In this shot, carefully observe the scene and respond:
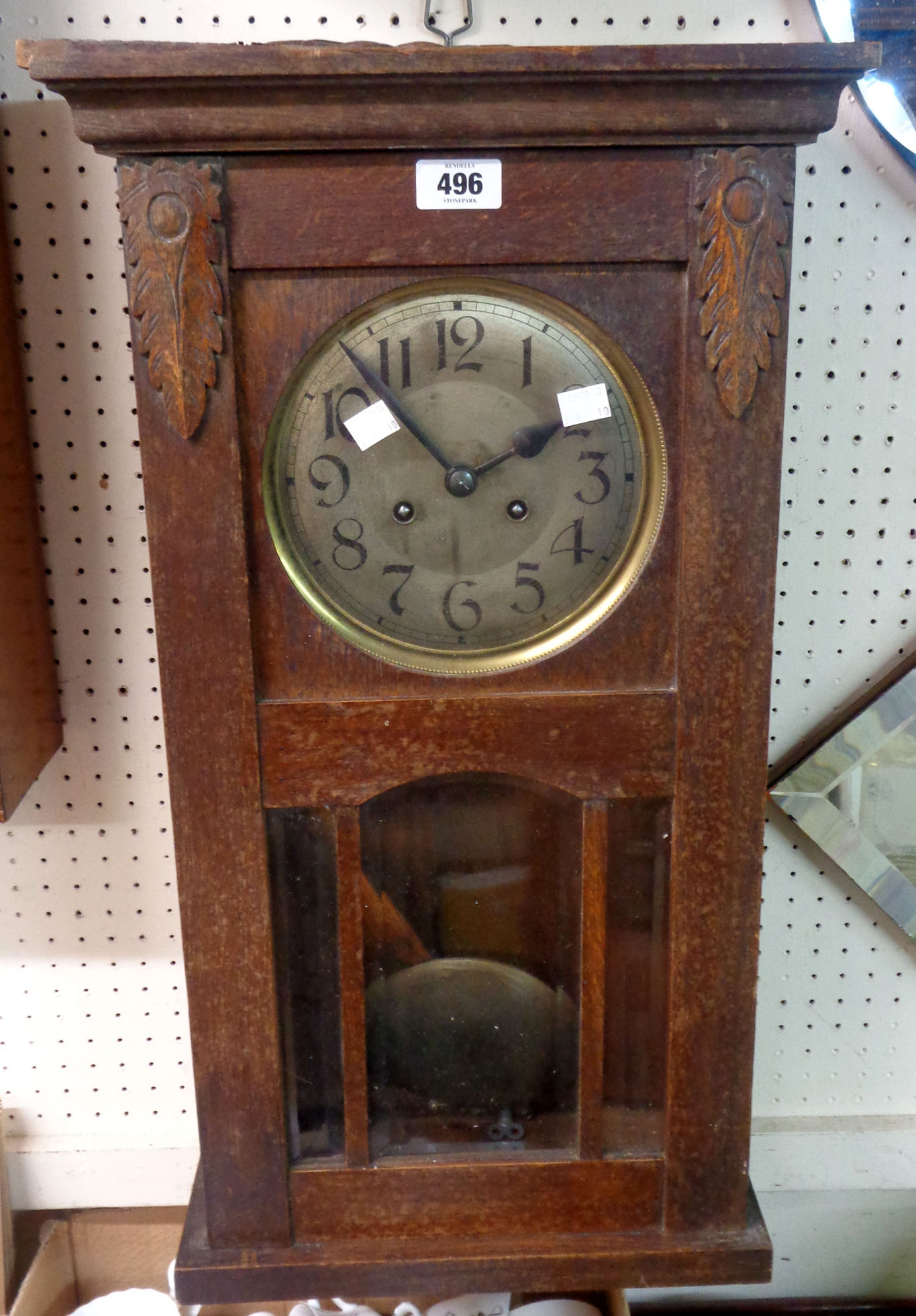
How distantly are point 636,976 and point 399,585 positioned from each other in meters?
0.43

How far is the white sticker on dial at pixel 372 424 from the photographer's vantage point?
2.55 feet

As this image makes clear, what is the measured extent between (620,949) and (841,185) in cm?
88

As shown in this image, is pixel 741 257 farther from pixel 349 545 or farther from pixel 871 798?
pixel 871 798

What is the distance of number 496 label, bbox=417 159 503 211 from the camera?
2.37ft

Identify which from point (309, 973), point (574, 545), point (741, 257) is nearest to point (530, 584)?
point (574, 545)

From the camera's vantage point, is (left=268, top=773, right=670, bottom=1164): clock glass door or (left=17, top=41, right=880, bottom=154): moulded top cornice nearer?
(left=17, top=41, right=880, bottom=154): moulded top cornice

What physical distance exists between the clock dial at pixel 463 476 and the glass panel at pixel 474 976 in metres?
0.17

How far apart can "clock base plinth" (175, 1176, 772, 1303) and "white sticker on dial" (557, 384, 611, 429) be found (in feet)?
2.48

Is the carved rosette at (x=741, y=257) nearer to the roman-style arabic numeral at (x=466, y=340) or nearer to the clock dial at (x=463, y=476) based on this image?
the clock dial at (x=463, y=476)

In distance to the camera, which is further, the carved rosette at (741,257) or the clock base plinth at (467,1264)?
the clock base plinth at (467,1264)

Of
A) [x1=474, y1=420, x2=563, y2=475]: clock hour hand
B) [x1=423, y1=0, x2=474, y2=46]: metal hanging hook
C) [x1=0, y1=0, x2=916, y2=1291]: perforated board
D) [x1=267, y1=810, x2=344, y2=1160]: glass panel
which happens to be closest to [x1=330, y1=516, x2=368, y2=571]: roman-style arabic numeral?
[x1=474, y1=420, x2=563, y2=475]: clock hour hand

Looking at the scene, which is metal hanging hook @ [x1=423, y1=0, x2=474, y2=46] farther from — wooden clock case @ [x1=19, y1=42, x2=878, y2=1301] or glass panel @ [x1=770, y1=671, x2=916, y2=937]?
glass panel @ [x1=770, y1=671, x2=916, y2=937]

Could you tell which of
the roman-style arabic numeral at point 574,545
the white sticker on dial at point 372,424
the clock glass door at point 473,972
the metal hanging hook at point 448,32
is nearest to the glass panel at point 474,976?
the clock glass door at point 473,972

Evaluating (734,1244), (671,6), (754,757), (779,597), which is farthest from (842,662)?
(671,6)
